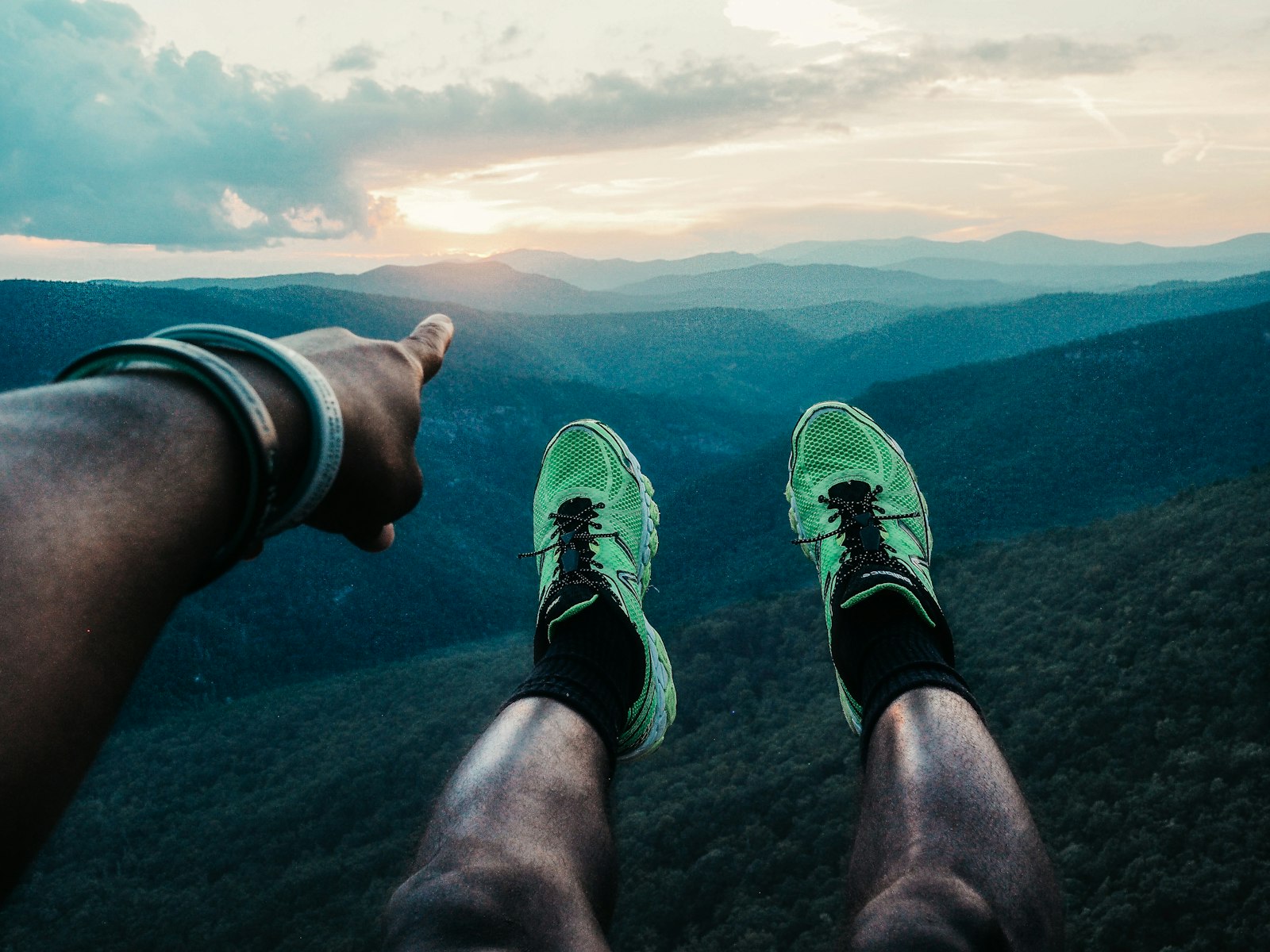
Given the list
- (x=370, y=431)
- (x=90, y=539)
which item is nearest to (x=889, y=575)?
(x=370, y=431)

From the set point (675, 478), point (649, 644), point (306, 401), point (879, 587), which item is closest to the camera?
point (306, 401)

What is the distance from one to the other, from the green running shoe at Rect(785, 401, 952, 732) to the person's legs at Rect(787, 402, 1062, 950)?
0.8 inches

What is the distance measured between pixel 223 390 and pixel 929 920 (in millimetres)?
1739

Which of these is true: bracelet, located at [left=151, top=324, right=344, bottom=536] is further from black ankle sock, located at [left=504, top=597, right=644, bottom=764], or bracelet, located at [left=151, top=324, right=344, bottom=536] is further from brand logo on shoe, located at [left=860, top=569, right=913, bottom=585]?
brand logo on shoe, located at [left=860, top=569, right=913, bottom=585]

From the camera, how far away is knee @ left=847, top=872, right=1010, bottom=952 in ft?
5.14

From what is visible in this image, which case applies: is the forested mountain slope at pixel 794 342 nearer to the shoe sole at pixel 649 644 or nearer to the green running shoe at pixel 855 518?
the shoe sole at pixel 649 644

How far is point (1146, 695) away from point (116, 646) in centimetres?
1165

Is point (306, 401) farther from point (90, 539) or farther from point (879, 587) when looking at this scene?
point (879, 587)

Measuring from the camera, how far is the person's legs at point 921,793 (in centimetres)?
167

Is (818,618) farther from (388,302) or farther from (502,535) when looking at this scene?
(388,302)

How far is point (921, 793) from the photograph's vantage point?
2043 mm

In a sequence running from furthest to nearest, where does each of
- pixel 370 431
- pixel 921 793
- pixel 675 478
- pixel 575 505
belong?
pixel 675 478 < pixel 575 505 < pixel 921 793 < pixel 370 431

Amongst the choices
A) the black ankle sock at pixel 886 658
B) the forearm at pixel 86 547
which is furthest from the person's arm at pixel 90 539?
the black ankle sock at pixel 886 658

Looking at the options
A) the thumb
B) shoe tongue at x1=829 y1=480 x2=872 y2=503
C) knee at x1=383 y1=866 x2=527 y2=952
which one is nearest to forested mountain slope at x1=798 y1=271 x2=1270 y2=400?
shoe tongue at x1=829 y1=480 x2=872 y2=503
